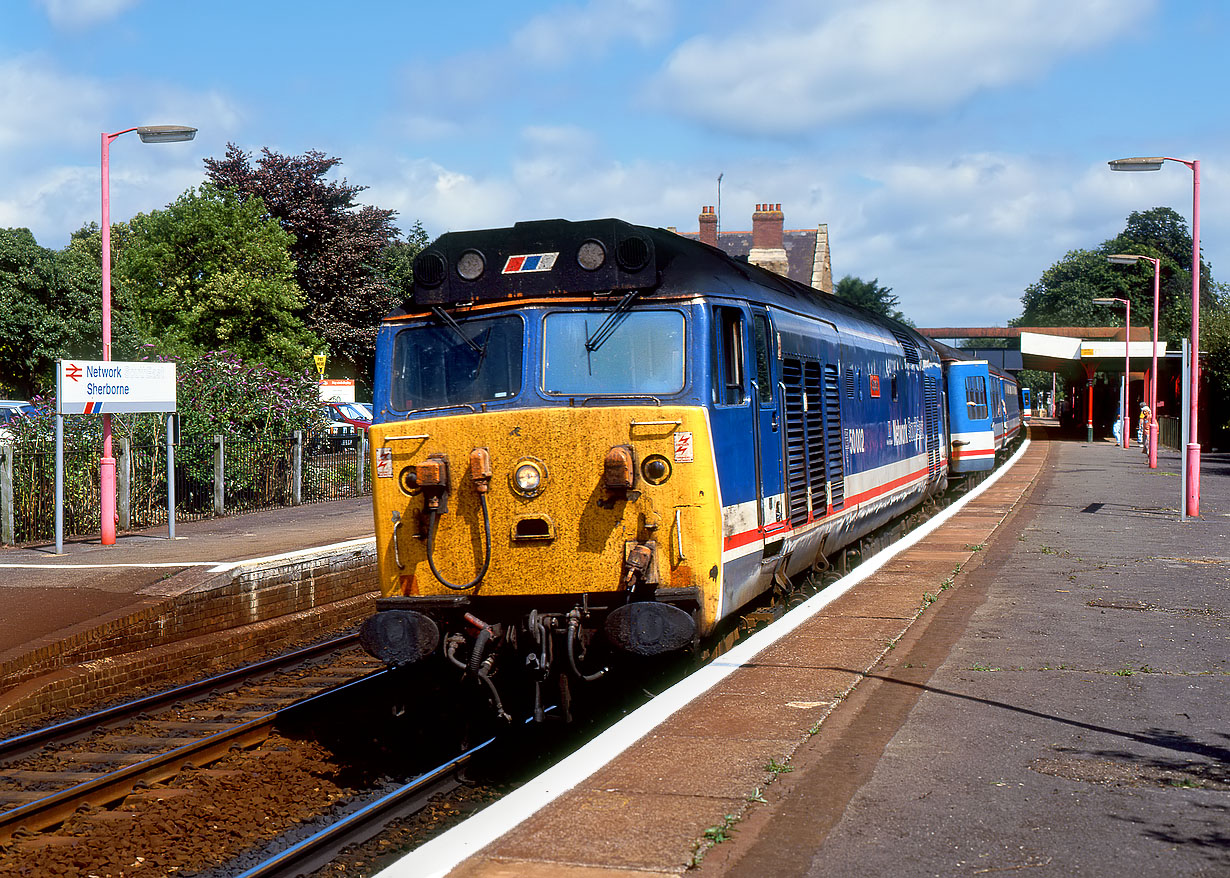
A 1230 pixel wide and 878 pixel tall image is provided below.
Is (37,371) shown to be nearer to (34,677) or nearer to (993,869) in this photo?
(34,677)

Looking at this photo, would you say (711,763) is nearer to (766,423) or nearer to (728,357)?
(728,357)

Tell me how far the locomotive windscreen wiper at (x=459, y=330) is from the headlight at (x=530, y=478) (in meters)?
0.91

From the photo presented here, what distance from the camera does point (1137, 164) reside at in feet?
72.5

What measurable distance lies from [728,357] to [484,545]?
79.9 inches

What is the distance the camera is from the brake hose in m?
7.53

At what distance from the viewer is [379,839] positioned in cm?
668

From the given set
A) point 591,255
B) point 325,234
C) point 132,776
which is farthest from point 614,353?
point 325,234

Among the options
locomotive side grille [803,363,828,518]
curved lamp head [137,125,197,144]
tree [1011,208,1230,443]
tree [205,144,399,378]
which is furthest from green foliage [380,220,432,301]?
tree [1011,208,1230,443]

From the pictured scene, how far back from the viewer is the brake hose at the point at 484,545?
7.53m

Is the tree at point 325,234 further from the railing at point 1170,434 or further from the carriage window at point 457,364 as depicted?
the carriage window at point 457,364

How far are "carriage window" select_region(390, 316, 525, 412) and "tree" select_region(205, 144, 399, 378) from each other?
37.3 m

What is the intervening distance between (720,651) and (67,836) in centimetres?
461

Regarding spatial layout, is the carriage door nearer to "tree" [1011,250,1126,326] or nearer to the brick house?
the brick house

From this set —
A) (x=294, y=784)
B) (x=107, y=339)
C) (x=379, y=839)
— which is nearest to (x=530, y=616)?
(x=379, y=839)
